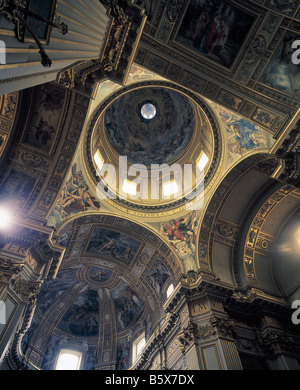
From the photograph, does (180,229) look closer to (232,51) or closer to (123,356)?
(232,51)

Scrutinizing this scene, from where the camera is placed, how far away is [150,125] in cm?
1919

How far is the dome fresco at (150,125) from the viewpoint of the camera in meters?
17.8

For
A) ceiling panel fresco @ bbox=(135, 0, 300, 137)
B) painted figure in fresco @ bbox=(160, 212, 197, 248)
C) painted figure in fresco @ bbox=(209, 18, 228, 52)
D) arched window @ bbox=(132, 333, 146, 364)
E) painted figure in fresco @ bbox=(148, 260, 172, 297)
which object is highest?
painted figure in fresco @ bbox=(160, 212, 197, 248)

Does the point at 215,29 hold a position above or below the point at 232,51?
above

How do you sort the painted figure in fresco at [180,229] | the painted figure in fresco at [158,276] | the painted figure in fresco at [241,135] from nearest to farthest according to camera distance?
the painted figure in fresco at [241,135]
the painted figure in fresco at [180,229]
the painted figure in fresco at [158,276]

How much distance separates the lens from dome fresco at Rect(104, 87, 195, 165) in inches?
701

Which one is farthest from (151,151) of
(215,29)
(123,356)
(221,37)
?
(123,356)

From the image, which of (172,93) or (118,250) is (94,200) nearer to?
(118,250)

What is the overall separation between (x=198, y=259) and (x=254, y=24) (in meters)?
10.1

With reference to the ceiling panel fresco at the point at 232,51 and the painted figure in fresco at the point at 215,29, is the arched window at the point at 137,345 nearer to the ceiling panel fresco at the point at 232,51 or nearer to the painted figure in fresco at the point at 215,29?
the ceiling panel fresco at the point at 232,51

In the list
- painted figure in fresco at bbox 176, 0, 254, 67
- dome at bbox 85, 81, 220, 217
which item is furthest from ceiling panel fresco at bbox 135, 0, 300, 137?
dome at bbox 85, 81, 220, 217

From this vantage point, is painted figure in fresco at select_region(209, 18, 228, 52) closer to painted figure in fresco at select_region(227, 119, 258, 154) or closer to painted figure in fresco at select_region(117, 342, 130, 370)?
painted figure in fresco at select_region(227, 119, 258, 154)

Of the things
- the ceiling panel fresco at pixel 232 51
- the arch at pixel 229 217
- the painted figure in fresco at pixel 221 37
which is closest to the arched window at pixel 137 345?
the arch at pixel 229 217

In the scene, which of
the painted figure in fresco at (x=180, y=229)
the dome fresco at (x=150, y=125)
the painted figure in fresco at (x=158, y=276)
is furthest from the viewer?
the dome fresco at (x=150, y=125)
